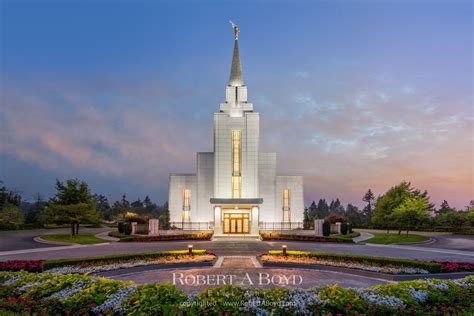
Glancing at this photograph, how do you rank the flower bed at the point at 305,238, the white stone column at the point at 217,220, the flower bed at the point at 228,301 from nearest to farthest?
the flower bed at the point at 228,301, the flower bed at the point at 305,238, the white stone column at the point at 217,220

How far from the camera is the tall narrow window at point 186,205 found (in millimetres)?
49181

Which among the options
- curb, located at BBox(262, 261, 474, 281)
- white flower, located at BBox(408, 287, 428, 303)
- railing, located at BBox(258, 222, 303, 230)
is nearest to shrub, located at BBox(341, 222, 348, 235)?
railing, located at BBox(258, 222, 303, 230)

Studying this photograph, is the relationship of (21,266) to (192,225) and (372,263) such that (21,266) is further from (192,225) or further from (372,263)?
(192,225)

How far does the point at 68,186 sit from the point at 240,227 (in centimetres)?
2164

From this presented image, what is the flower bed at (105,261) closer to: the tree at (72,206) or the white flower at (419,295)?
the white flower at (419,295)

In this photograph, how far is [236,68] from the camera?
52.2m

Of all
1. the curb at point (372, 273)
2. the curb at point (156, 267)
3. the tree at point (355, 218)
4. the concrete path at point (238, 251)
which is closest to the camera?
the curb at point (372, 273)

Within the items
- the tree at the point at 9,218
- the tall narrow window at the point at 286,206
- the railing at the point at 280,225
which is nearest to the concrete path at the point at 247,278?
the railing at the point at 280,225

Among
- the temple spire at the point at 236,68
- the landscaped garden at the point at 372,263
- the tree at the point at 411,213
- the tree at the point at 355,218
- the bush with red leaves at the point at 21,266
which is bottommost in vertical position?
the tree at the point at 355,218

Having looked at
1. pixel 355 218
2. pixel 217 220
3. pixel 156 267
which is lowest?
pixel 355 218

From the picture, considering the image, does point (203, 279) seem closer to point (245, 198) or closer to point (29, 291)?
point (29, 291)

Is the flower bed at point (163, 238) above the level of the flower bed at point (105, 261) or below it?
below

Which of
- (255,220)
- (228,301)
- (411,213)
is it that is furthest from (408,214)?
(228,301)

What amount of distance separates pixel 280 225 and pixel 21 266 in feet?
126
